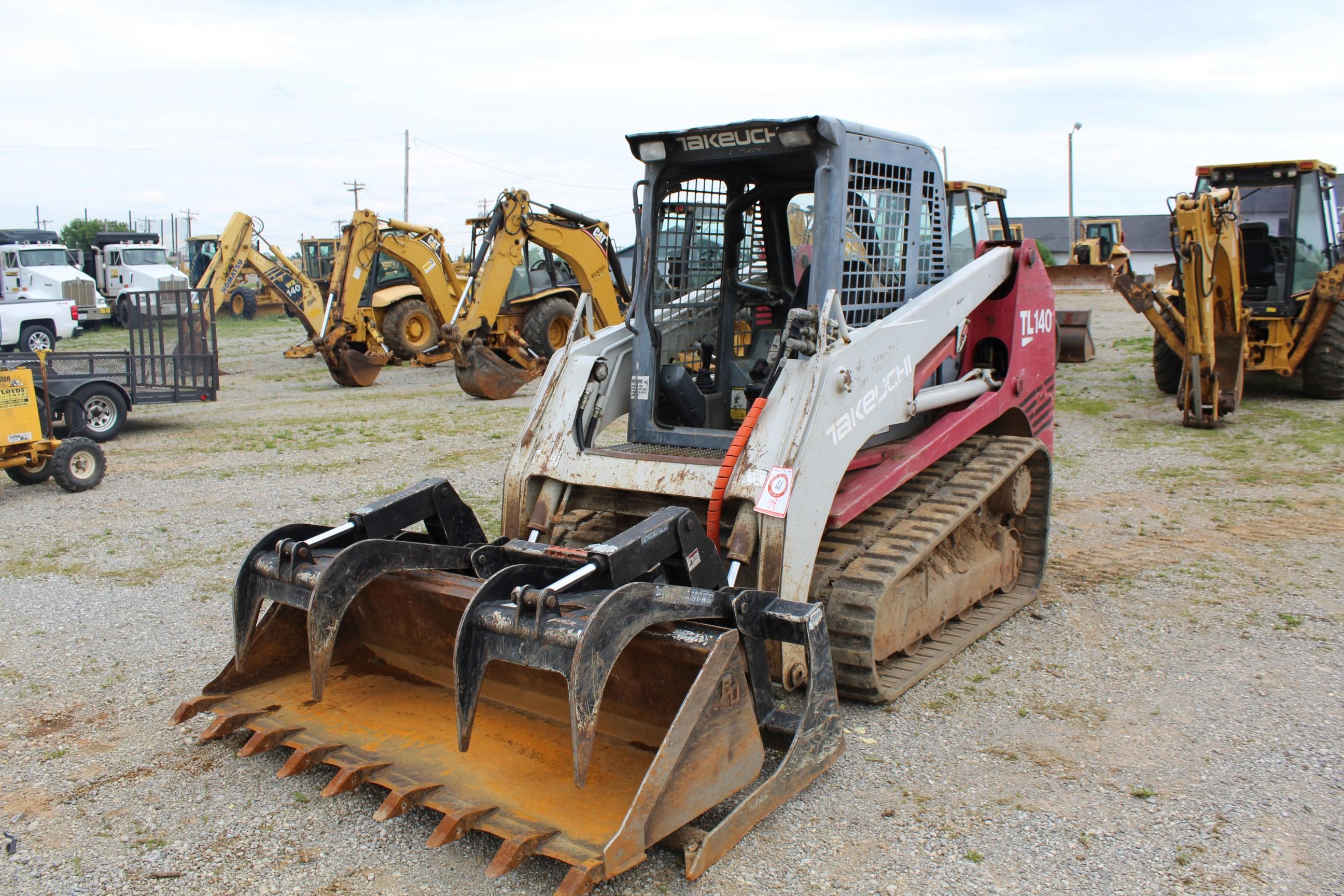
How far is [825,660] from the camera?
379 cm

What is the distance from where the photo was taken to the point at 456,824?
10.7ft

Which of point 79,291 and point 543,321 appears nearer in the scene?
point 543,321

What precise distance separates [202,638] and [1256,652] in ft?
17.1

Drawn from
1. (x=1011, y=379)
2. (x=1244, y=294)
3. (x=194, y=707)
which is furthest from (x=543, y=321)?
(x=194, y=707)

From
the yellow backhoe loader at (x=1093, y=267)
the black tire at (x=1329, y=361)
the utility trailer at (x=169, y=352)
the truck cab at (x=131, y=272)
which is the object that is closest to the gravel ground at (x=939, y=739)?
the utility trailer at (x=169, y=352)

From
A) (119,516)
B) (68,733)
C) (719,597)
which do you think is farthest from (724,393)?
(119,516)

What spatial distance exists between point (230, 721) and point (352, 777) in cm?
78

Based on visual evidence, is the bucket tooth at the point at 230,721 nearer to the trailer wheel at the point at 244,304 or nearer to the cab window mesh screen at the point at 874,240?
the cab window mesh screen at the point at 874,240

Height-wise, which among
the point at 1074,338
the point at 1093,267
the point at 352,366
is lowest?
the point at 352,366

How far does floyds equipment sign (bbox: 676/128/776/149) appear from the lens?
182 inches

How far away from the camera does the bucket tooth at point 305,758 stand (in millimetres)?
3746

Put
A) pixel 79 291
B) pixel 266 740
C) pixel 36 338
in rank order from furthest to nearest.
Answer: pixel 79 291, pixel 36 338, pixel 266 740

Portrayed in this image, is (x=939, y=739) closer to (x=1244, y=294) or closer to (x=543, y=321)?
(x=1244, y=294)

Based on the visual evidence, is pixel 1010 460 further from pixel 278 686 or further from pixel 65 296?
pixel 65 296
